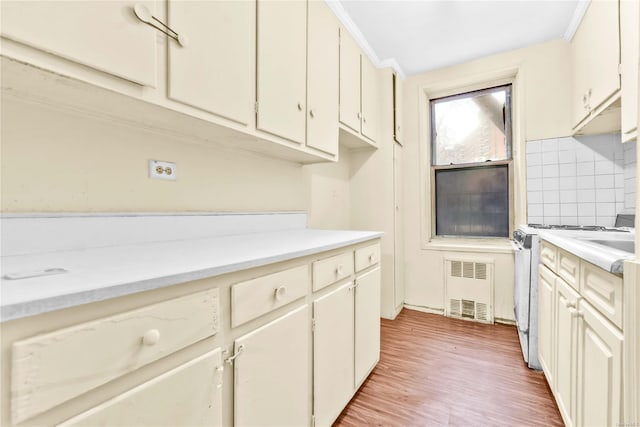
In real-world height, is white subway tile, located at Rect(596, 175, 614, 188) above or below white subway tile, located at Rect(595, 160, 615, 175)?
below

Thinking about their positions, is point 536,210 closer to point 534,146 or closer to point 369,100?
point 534,146

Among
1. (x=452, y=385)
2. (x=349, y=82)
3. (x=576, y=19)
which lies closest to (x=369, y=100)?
(x=349, y=82)

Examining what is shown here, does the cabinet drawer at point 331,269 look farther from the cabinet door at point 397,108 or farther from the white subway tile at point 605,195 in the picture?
the white subway tile at point 605,195

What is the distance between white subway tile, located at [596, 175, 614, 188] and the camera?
88.9 inches

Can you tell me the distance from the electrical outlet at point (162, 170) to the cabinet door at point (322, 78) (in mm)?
747

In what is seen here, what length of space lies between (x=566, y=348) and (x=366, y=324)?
0.94 metres

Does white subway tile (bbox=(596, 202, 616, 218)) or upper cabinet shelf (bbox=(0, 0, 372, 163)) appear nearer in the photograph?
upper cabinet shelf (bbox=(0, 0, 372, 163))

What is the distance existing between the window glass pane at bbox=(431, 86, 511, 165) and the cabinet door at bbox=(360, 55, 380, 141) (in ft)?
2.98

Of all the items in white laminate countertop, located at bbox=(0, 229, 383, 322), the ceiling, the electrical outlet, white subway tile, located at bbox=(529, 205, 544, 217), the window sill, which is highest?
the ceiling

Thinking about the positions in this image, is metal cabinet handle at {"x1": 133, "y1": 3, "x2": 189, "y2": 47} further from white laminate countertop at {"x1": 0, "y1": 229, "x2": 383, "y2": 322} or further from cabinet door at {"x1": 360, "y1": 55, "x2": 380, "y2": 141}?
cabinet door at {"x1": 360, "y1": 55, "x2": 380, "y2": 141}

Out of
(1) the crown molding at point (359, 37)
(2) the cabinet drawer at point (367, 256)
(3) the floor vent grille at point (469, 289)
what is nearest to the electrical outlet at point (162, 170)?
(2) the cabinet drawer at point (367, 256)

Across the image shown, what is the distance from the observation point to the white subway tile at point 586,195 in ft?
7.61

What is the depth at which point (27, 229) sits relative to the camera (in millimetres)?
869

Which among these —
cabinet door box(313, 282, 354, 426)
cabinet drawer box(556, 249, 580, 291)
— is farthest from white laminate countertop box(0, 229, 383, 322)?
cabinet drawer box(556, 249, 580, 291)
